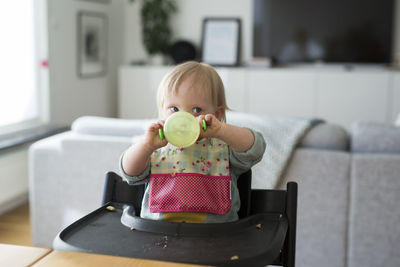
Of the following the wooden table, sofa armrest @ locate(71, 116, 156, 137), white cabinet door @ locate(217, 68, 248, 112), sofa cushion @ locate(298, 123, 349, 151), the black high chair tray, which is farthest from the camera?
white cabinet door @ locate(217, 68, 248, 112)

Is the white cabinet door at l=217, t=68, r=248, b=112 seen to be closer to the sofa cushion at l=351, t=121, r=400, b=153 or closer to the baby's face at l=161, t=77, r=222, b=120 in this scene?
the sofa cushion at l=351, t=121, r=400, b=153

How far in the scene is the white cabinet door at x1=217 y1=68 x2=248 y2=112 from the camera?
196 inches

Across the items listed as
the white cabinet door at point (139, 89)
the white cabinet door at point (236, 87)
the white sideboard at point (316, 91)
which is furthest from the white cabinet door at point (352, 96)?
the white cabinet door at point (139, 89)

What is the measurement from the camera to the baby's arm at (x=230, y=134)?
45.2 inches

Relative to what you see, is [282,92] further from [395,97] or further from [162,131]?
[162,131]

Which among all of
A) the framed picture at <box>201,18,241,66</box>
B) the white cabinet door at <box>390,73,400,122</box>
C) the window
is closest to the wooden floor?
the window

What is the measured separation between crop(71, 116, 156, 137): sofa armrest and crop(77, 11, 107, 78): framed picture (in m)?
2.26

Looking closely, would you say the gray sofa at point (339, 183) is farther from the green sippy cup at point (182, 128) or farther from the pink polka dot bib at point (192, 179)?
the green sippy cup at point (182, 128)

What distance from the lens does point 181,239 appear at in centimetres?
105

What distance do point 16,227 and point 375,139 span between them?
2101 mm

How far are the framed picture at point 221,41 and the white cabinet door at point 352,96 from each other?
928 mm

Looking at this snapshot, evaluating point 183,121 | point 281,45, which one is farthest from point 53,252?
point 281,45

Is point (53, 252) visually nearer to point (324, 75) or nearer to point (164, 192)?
point (164, 192)

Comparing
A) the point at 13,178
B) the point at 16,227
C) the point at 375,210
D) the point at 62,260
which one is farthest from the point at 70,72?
the point at 62,260
